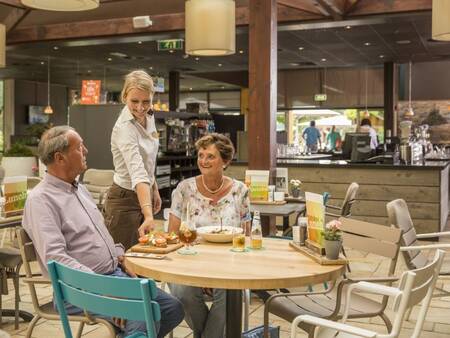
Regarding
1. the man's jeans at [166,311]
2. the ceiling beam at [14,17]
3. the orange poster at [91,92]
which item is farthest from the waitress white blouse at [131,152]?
the ceiling beam at [14,17]

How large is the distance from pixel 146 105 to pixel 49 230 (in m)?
1.20

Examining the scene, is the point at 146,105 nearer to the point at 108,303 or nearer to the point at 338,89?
the point at 108,303

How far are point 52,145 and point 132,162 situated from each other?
30.4 inches

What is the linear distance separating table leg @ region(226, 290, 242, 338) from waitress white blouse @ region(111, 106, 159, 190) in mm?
1016

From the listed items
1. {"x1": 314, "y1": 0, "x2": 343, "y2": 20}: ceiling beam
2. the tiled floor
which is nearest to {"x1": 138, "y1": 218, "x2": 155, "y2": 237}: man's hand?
the tiled floor

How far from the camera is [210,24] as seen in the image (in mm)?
5367

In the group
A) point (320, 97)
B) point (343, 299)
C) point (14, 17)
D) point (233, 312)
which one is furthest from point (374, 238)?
point (320, 97)

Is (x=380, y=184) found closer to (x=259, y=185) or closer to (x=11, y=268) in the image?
(x=259, y=185)

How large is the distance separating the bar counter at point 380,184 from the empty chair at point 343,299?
4565 mm

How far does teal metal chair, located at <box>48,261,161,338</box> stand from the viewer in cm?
189

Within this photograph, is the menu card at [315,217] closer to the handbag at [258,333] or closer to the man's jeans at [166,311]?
the handbag at [258,333]

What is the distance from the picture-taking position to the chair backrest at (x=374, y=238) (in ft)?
10.1

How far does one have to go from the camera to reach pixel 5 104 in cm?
2005

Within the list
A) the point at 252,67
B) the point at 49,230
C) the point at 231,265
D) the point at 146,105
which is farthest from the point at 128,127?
the point at 252,67
